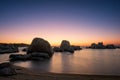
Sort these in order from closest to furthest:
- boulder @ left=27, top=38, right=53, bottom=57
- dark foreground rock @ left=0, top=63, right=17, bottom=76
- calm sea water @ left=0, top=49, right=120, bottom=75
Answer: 1. dark foreground rock @ left=0, top=63, right=17, bottom=76
2. calm sea water @ left=0, top=49, right=120, bottom=75
3. boulder @ left=27, top=38, right=53, bottom=57

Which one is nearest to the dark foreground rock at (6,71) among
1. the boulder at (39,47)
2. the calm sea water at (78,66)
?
the calm sea water at (78,66)

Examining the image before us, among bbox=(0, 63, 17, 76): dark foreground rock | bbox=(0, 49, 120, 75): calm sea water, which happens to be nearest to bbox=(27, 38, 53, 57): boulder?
bbox=(0, 49, 120, 75): calm sea water

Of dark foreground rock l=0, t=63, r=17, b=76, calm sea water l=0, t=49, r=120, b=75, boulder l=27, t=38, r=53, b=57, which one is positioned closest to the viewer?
dark foreground rock l=0, t=63, r=17, b=76

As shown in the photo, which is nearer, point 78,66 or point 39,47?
point 78,66

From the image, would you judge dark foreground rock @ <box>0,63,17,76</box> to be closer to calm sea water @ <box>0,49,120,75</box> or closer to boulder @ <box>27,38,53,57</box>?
calm sea water @ <box>0,49,120,75</box>

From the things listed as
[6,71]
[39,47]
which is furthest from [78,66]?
[39,47]

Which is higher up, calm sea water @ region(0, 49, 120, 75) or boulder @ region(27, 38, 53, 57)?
boulder @ region(27, 38, 53, 57)

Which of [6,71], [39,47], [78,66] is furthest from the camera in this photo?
[39,47]

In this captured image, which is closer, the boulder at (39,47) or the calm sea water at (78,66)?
the calm sea water at (78,66)

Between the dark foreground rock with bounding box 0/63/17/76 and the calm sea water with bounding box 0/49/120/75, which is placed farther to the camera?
the calm sea water with bounding box 0/49/120/75

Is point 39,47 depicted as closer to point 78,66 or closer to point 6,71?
point 78,66

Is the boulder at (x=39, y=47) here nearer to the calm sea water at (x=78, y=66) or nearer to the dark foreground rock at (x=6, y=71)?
the calm sea water at (x=78, y=66)

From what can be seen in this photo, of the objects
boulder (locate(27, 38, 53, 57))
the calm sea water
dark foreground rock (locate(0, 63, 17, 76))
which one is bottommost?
the calm sea water

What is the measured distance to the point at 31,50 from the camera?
61.0 m
